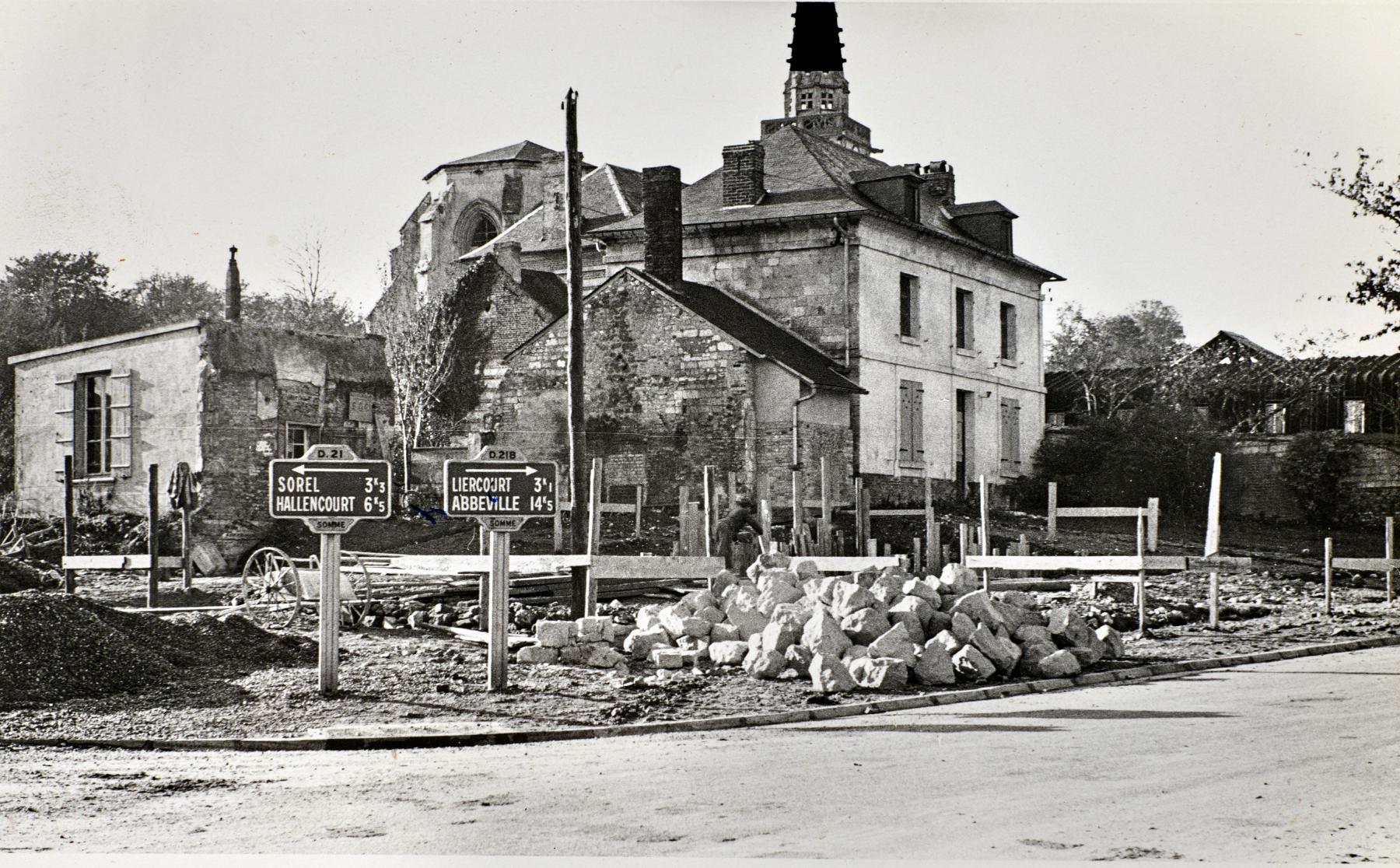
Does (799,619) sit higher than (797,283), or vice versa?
(797,283)

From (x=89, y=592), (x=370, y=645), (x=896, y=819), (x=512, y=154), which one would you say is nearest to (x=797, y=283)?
(x=512, y=154)

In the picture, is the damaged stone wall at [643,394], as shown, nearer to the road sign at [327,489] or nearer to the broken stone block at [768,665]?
the broken stone block at [768,665]

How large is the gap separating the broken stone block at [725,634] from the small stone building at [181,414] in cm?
1453

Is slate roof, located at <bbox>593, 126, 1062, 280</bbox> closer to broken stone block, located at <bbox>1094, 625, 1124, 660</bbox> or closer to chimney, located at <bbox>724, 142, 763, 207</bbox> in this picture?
chimney, located at <bbox>724, 142, 763, 207</bbox>

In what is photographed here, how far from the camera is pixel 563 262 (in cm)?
3838

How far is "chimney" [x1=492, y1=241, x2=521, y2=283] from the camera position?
36031mm

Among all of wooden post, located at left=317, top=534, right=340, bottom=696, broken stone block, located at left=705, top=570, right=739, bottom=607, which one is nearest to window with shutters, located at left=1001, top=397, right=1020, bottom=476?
broken stone block, located at left=705, top=570, right=739, bottom=607

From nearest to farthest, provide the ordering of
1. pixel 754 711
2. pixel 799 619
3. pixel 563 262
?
pixel 754 711 → pixel 799 619 → pixel 563 262

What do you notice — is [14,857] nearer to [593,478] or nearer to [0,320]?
[593,478]

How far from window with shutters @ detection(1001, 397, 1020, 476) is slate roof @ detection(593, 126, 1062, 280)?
4002mm

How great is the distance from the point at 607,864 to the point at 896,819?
1.54m

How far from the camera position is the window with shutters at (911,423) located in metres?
33.9

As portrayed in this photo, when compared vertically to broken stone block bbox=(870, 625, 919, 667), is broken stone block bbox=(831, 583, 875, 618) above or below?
above

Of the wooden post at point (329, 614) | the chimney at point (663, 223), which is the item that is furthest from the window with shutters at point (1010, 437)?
the wooden post at point (329, 614)
